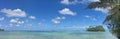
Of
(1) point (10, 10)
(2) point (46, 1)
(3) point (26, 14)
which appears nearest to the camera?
(2) point (46, 1)

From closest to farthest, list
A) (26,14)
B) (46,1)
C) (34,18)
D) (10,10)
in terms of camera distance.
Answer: (46,1)
(10,10)
(26,14)
(34,18)

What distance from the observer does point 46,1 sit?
2550 centimetres

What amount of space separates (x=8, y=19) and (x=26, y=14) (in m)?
1.87

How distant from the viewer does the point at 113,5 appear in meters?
11.6

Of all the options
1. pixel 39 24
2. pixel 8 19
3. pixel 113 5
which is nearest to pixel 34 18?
pixel 39 24

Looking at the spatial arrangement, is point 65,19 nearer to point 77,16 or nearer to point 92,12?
point 77,16

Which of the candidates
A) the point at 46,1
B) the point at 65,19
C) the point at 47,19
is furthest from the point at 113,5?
the point at 65,19

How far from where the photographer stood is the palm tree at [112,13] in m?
11.3

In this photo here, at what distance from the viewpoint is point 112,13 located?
1155cm

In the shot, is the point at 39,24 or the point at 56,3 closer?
the point at 56,3

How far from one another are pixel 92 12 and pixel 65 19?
15.8ft

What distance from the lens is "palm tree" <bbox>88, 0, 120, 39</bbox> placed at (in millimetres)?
11297

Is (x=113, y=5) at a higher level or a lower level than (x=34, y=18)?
lower

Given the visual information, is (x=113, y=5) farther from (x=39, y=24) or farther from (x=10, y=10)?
(x=39, y=24)
